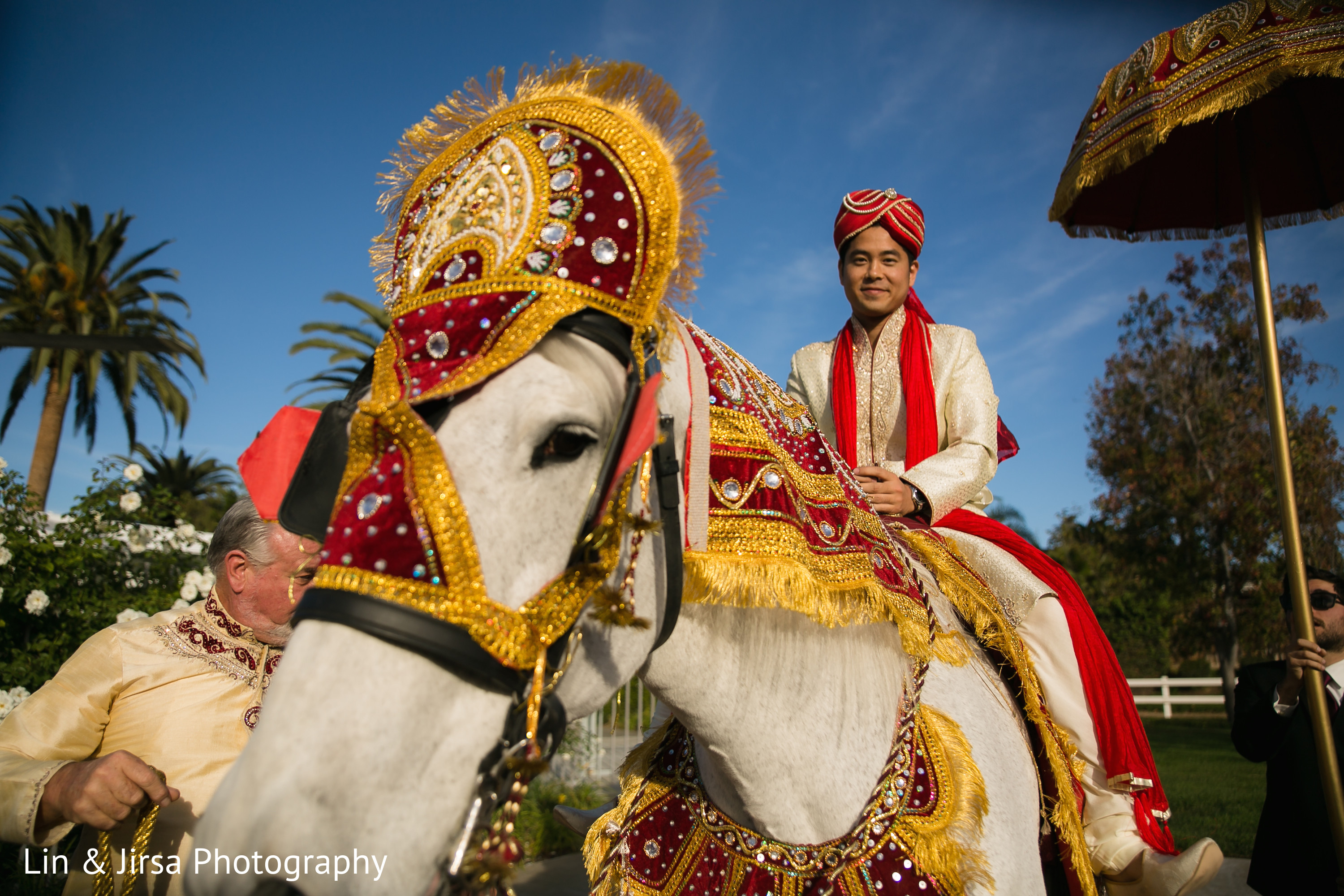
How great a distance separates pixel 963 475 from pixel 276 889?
2.28 meters

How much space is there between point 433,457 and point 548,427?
0.61 feet

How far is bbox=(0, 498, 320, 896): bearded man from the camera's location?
2.04 metres

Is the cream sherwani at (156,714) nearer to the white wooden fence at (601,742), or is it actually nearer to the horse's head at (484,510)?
the horse's head at (484,510)

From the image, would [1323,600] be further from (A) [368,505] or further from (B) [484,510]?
(A) [368,505]

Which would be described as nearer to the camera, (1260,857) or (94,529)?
(1260,857)

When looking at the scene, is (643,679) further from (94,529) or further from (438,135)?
(94,529)

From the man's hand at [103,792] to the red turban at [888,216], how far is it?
3031mm

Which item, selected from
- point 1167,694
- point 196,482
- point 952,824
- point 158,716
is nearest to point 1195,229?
point 952,824

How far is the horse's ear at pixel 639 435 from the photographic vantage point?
129 centimetres

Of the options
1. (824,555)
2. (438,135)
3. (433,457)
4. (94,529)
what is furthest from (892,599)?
(94,529)

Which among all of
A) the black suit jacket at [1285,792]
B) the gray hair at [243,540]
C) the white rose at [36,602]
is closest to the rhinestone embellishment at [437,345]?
the gray hair at [243,540]

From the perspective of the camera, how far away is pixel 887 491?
2449 mm

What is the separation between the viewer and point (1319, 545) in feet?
60.3

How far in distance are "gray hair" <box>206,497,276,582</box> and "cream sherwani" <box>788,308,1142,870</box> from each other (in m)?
2.02
